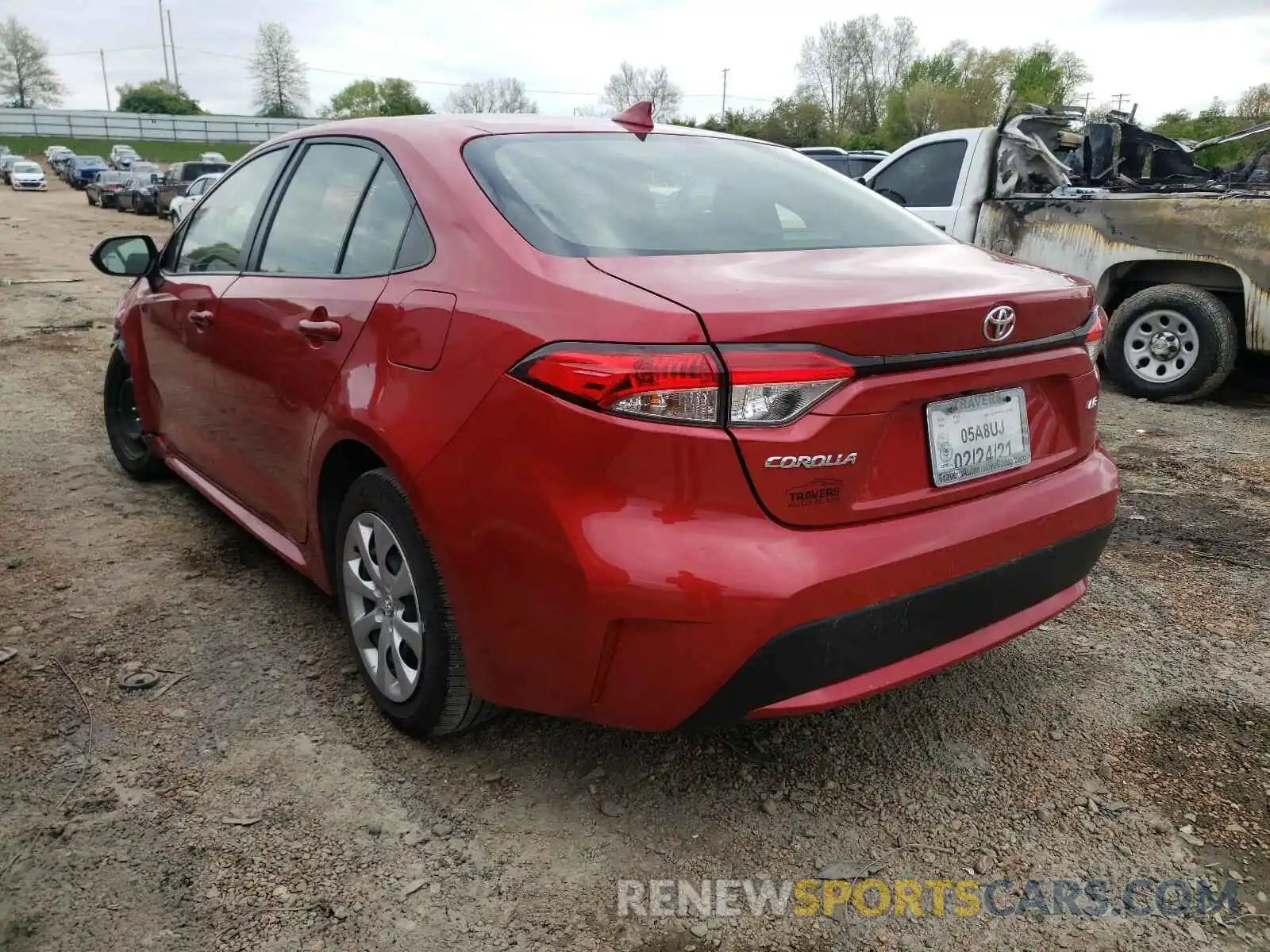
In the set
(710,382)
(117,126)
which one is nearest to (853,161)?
(710,382)

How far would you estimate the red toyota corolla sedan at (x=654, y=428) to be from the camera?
1.85m

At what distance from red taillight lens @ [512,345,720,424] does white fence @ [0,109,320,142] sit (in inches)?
3013

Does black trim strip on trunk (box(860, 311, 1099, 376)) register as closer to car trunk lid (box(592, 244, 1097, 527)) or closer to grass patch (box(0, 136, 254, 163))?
car trunk lid (box(592, 244, 1097, 527))

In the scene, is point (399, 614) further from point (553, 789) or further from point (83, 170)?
point (83, 170)

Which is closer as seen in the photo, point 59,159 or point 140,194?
point 140,194

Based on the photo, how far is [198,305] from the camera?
11.2 feet

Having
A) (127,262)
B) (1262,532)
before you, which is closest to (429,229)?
(127,262)

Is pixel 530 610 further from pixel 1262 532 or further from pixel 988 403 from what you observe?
pixel 1262 532

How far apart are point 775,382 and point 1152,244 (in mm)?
5545

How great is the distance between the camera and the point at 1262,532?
4113 mm

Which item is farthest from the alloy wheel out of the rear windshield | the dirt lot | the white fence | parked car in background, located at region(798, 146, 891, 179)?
the white fence

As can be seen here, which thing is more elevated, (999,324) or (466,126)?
(466,126)

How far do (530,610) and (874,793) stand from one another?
103cm

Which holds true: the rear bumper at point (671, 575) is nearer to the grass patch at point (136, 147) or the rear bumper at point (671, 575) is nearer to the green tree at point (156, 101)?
the grass patch at point (136, 147)
